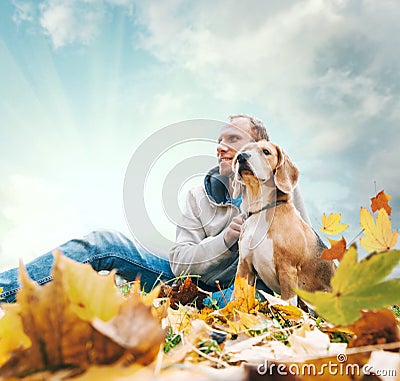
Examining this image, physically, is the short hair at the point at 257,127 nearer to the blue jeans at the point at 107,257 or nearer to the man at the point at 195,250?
the man at the point at 195,250

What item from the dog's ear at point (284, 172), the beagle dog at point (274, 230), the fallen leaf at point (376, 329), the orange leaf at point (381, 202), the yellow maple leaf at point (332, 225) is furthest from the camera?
the dog's ear at point (284, 172)

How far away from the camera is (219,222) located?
322 centimetres

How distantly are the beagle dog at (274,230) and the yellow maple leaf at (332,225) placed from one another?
65.1 inches

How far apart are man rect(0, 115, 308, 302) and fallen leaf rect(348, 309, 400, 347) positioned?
235cm

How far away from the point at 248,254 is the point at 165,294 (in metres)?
1.45

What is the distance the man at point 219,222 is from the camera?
2791 mm

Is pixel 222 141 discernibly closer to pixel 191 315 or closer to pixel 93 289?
pixel 191 315

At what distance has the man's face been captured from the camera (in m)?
2.78

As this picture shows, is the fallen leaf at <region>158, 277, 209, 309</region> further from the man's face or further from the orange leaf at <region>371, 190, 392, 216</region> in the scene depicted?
the man's face

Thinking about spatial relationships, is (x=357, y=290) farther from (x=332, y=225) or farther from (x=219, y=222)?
(x=219, y=222)

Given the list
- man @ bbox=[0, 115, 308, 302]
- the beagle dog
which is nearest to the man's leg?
man @ bbox=[0, 115, 308, 302]

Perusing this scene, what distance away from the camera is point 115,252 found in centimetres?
269

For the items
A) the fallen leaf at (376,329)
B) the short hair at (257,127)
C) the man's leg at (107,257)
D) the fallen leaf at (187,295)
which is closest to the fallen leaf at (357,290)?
the fallen leaf at (376,329)

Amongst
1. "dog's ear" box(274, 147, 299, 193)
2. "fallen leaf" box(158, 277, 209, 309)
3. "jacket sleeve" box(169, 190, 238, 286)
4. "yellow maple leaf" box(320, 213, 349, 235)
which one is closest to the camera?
"yellow maple leaf" box(320, 213, 349, 235)
